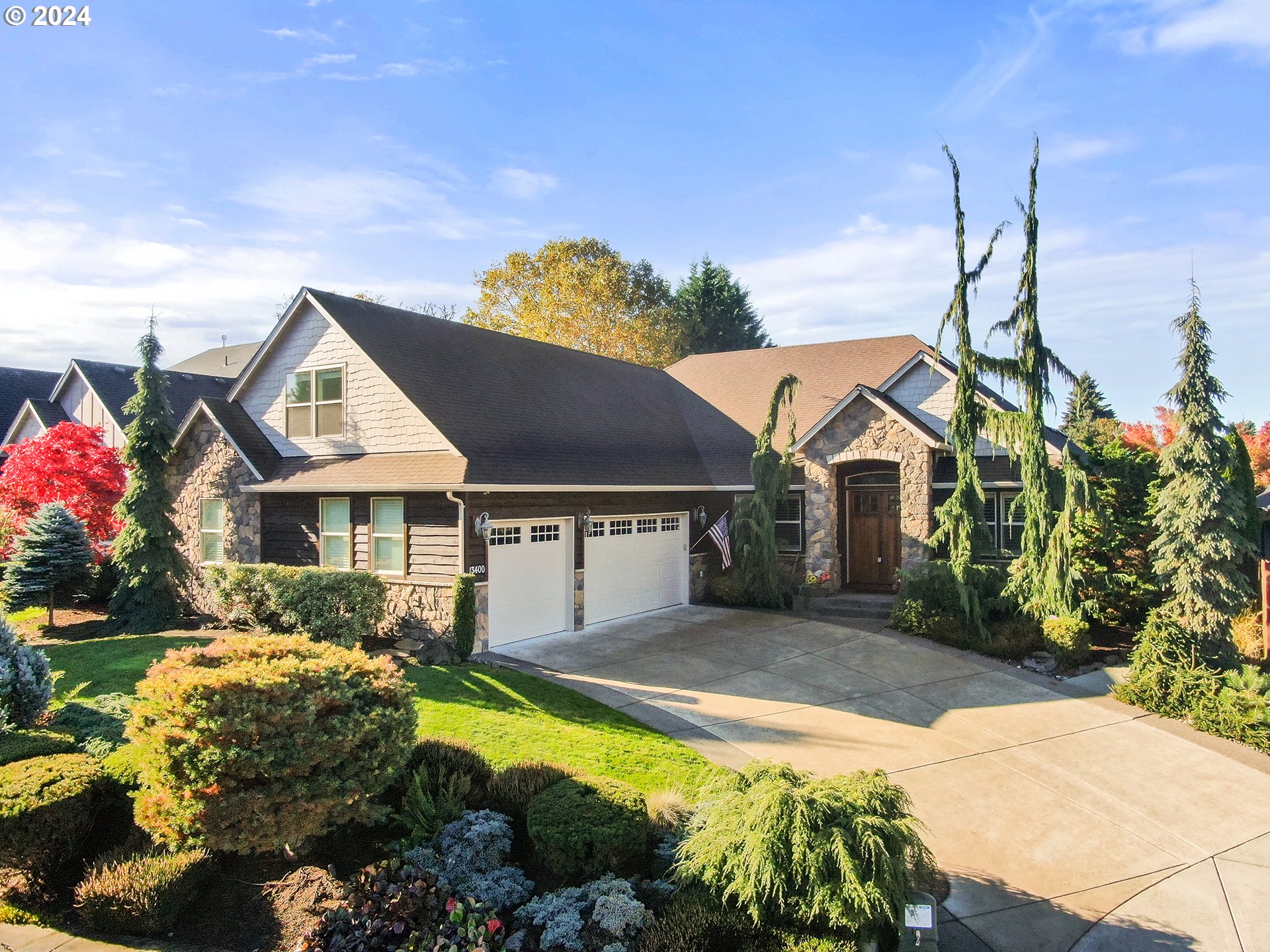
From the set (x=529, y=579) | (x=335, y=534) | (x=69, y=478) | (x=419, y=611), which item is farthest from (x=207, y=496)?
(x=529, y=579)

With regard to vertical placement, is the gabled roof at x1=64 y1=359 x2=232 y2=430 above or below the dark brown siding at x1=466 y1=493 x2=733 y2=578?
above

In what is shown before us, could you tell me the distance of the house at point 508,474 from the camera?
505 inches

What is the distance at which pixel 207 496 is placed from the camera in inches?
612

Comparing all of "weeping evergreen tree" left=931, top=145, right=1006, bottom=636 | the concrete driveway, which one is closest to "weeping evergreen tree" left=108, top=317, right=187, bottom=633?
the concrete driveway

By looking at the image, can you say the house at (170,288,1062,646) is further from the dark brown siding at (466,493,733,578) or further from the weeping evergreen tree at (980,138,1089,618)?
the weeping evergreen tree at (980,138,1089,618)

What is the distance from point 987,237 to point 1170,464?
5090 millimetres

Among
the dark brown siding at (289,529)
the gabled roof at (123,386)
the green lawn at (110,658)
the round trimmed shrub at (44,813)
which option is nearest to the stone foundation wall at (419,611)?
the dark brown siding at (289,529)

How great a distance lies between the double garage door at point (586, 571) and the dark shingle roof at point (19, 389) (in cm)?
2483

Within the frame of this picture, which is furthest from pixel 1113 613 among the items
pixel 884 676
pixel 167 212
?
pixel 167 212

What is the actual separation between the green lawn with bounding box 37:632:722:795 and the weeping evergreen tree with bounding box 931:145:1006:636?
744cm

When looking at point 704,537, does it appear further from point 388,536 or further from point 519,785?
point 519,785

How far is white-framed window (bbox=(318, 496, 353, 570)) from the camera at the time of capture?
1384 cm

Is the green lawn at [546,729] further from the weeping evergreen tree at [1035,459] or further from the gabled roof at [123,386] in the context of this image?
the gabled roof at [123,386]

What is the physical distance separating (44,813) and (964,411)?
13.7m
